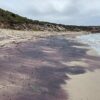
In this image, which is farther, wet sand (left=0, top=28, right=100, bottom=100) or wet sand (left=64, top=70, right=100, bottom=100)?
wet sand (left=0, top=28, right=100, bottom=100)

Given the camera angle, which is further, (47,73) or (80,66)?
(80,66)

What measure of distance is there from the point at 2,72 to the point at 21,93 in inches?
142

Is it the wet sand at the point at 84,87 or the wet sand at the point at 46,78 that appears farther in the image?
the wet sand at the point at 46,78

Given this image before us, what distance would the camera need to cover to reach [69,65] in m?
19.2

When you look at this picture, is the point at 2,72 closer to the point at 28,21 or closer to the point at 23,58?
the point at 23,58

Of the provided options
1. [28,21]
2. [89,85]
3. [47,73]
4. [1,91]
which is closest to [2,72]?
[47,73]

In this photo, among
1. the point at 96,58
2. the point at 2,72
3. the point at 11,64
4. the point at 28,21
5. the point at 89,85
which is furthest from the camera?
the point at 28,21

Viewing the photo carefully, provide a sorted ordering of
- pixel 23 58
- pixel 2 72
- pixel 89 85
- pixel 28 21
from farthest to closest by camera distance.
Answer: pixel 28 21, pixel 23 58, pixel 2 72, pixel 89 85

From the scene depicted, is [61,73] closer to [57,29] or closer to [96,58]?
[96,58]

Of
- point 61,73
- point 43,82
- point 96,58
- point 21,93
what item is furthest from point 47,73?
point 96,58

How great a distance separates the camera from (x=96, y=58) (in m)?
22.8

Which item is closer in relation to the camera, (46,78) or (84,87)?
(84,87)

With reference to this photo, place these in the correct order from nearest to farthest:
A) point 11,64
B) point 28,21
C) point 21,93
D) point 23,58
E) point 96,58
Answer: point 21,93 < point 11,64 < point 23,58 < point 96,58 < point 28,21

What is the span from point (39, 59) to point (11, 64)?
323 centimetres
